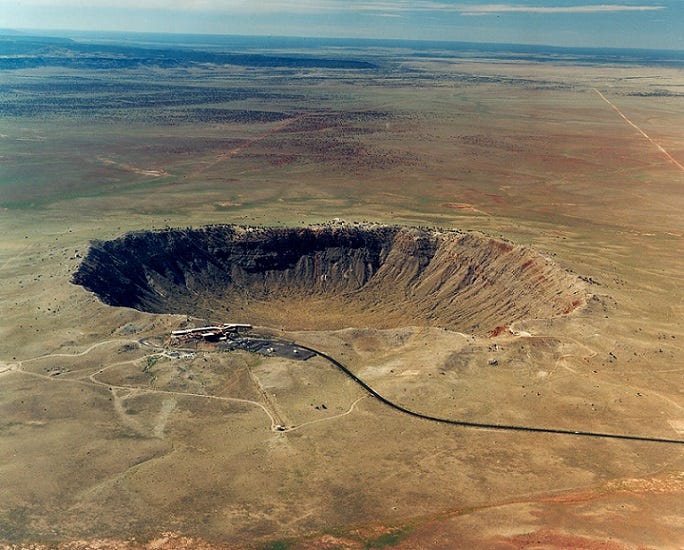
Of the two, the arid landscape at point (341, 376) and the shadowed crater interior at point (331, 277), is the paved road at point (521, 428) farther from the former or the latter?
the shadowed crater interior at point (331, 277)

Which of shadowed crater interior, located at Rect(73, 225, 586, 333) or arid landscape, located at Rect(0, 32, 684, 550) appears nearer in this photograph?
arid landscape, located at Rect(0, 32, 684, 550)

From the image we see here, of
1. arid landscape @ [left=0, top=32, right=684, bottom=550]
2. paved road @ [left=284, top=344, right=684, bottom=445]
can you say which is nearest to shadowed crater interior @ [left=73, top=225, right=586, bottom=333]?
arid landscape @ [left=0, top=32, right=684, bottom=550]

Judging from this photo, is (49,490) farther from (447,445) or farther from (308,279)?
(308,279)

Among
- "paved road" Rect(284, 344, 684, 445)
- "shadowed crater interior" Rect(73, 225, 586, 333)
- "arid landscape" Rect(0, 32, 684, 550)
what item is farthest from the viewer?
"shadowed crater interior" Rect(73, 225, 586, 333)

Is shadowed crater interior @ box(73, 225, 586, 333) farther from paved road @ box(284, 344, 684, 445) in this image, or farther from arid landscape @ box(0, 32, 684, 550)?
paved road @ box(284, 344, 684, 445)

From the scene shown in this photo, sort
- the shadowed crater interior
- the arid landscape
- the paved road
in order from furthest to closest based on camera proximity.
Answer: the shadowed crater interior, the paved road, the arid landscape

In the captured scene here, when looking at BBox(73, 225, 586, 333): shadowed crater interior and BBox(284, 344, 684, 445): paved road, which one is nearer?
BBox(284, 344, 684, 445): paved road

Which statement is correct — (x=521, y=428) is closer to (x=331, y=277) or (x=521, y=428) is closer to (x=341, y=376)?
(x=341, y=376)

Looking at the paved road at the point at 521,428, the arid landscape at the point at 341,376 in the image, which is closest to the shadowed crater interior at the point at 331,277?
the arid landscape at the point at 341,376
